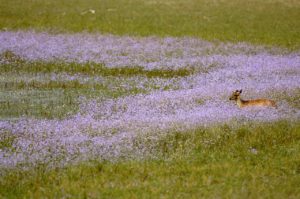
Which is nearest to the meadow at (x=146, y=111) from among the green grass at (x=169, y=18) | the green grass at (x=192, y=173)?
the green grass at (x=192, y=173)

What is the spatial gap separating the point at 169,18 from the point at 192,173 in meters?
23.8

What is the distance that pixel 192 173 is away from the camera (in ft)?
36.4

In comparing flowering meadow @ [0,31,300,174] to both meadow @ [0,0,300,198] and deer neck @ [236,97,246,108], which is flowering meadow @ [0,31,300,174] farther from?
deer neck @ [236,97,246,108]

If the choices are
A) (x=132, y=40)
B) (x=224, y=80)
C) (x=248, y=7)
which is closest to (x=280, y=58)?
(x=224, y=80)

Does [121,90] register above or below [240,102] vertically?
below

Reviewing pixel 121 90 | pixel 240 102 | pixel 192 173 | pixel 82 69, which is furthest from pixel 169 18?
pixel 192 173

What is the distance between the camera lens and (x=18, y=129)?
13.3 metres

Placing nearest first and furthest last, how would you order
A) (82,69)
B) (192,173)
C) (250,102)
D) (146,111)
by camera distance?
(192,173) → (146,111) → (250,102) → (82,69)

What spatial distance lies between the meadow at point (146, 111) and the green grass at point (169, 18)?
20 cm

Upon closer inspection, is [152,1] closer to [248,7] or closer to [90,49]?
[248,7]

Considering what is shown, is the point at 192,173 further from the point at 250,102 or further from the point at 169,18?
the point at 169,18

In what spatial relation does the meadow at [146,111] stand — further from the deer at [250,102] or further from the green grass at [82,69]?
the deer at [250,102]

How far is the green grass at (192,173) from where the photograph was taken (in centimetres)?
1020

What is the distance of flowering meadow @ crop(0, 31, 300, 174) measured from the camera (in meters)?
12.5
